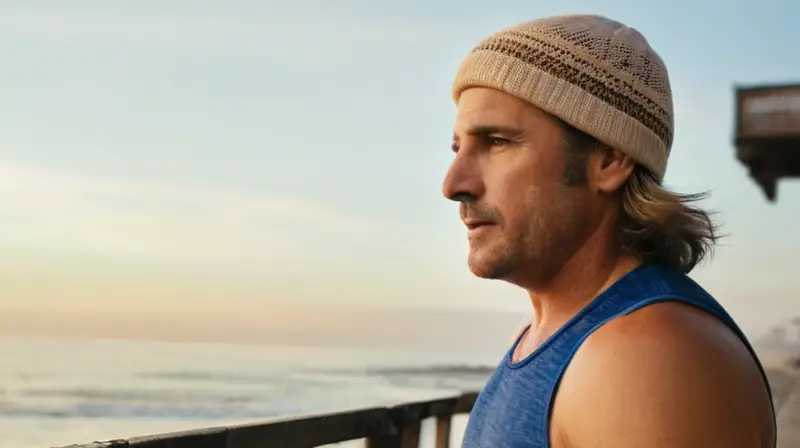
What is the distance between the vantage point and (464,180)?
1135mm

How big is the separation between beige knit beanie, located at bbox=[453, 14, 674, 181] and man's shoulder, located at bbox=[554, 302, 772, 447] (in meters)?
0.24

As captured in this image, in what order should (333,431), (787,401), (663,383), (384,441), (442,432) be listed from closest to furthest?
(663,383) → (333,431) → (384,441) → (442,432) → (787,401)

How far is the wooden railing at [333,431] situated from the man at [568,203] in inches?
20.7

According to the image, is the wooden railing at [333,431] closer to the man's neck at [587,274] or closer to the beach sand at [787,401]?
the man's neck at [587,274]

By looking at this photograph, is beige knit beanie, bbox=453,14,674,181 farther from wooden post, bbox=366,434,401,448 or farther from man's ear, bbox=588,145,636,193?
wooden post, bbox=366,434,401,448

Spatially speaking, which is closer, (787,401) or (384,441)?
(384,441)

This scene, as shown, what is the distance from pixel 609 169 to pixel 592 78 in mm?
109

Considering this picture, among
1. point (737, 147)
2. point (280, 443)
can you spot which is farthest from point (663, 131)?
point (737, 147)

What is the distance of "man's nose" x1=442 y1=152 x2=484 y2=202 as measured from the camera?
3.71 feet

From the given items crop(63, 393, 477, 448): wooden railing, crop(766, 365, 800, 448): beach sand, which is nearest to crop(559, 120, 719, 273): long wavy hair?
crop(63, 393, 477, 448): wooden railing

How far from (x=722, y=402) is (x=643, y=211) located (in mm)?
284

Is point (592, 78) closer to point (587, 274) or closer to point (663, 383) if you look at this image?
point (587, 274)

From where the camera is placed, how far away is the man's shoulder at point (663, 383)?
902 mm

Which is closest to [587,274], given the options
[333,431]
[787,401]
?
[333,431]
